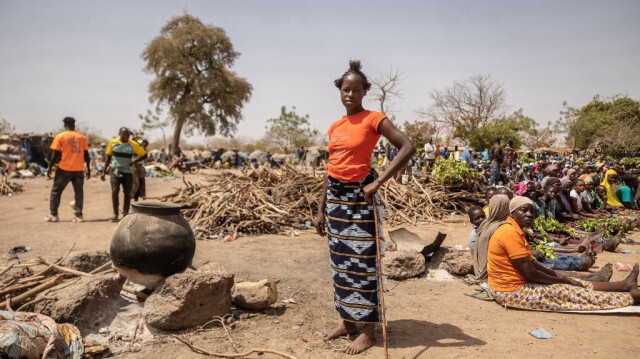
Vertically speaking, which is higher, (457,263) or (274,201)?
(274,201)

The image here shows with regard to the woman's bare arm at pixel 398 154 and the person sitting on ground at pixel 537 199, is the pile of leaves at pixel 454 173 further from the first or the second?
the woman's bare arm at pixel 398 154

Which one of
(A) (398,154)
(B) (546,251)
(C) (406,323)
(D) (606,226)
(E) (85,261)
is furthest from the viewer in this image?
(D) (606,226)

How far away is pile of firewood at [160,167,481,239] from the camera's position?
25.1 feet

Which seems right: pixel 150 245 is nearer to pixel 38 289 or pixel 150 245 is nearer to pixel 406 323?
pixel 38 289

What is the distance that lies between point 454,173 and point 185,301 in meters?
8.42

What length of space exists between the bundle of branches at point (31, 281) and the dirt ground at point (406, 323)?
1.19 meters

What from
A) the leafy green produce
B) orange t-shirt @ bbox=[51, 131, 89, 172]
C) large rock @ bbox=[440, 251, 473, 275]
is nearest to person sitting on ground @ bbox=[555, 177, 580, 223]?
the leafy green produce

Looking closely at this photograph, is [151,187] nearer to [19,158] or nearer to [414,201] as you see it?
[19,158]

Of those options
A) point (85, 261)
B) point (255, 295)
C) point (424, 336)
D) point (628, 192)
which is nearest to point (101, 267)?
point (85, 261)

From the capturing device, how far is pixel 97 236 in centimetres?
682

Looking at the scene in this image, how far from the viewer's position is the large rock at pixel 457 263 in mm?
5012

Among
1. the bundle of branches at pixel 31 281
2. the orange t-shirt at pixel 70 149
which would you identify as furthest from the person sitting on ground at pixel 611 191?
the orange t-shirt at pixel 70 149

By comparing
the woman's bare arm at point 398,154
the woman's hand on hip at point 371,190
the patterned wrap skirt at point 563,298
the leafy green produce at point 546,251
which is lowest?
the patterned wrap skirt at point 563,298

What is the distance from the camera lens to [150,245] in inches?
137
